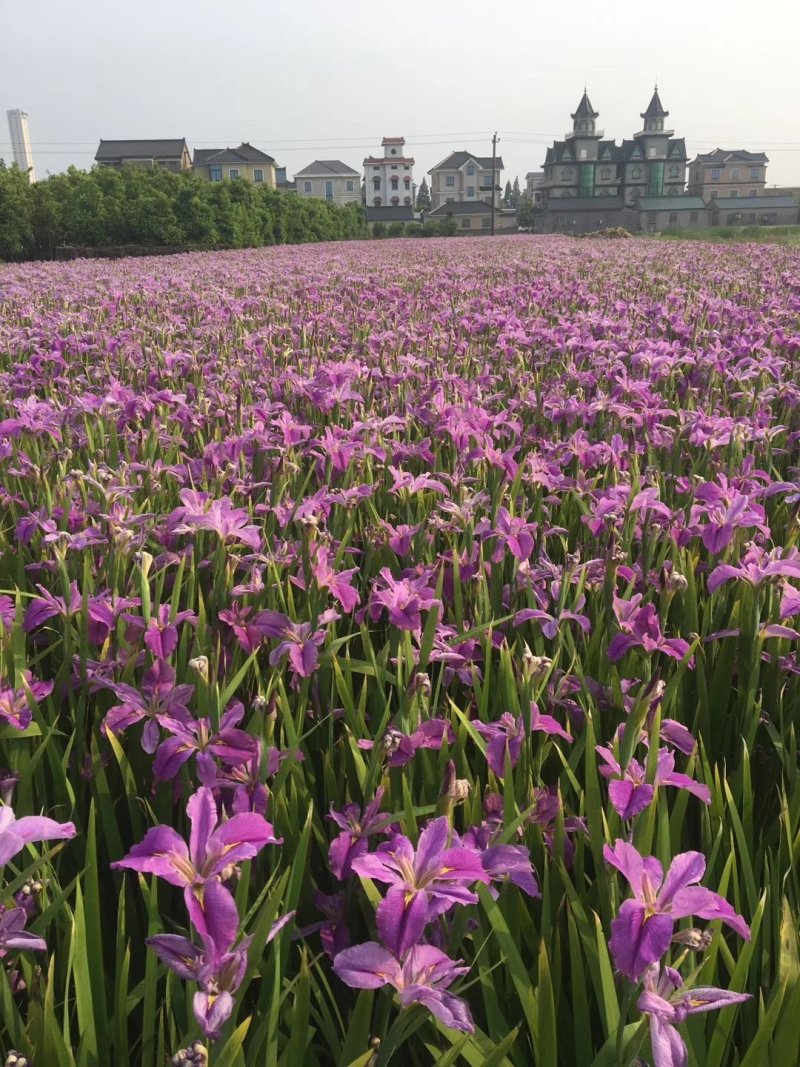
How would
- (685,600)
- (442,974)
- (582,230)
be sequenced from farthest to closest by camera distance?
(582,230) < (685,600) < (442,974)

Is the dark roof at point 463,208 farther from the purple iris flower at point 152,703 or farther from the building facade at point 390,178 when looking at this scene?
the purple iris flower at point 152,703

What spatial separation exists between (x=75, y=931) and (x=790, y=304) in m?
8.92

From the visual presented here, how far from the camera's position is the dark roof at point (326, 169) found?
422ft

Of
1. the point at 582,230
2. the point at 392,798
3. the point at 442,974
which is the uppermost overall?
the point at 582,230

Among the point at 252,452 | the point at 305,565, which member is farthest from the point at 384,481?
the point at 305,565

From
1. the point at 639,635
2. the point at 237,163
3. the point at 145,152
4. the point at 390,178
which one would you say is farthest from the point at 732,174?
the point at 639,635

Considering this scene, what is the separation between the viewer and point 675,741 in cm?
150

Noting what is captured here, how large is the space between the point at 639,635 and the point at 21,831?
1336mm

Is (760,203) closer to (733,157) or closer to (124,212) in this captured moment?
(733,157)

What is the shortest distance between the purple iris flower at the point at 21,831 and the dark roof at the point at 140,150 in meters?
111

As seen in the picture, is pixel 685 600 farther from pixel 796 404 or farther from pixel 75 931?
pixel 796 404

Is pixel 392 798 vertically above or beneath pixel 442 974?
beneath

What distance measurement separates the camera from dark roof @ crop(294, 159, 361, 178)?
128625 mm

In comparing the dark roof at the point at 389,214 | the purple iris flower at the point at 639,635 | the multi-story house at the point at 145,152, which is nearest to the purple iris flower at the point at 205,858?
the purple iris flower at the point at 639,635
